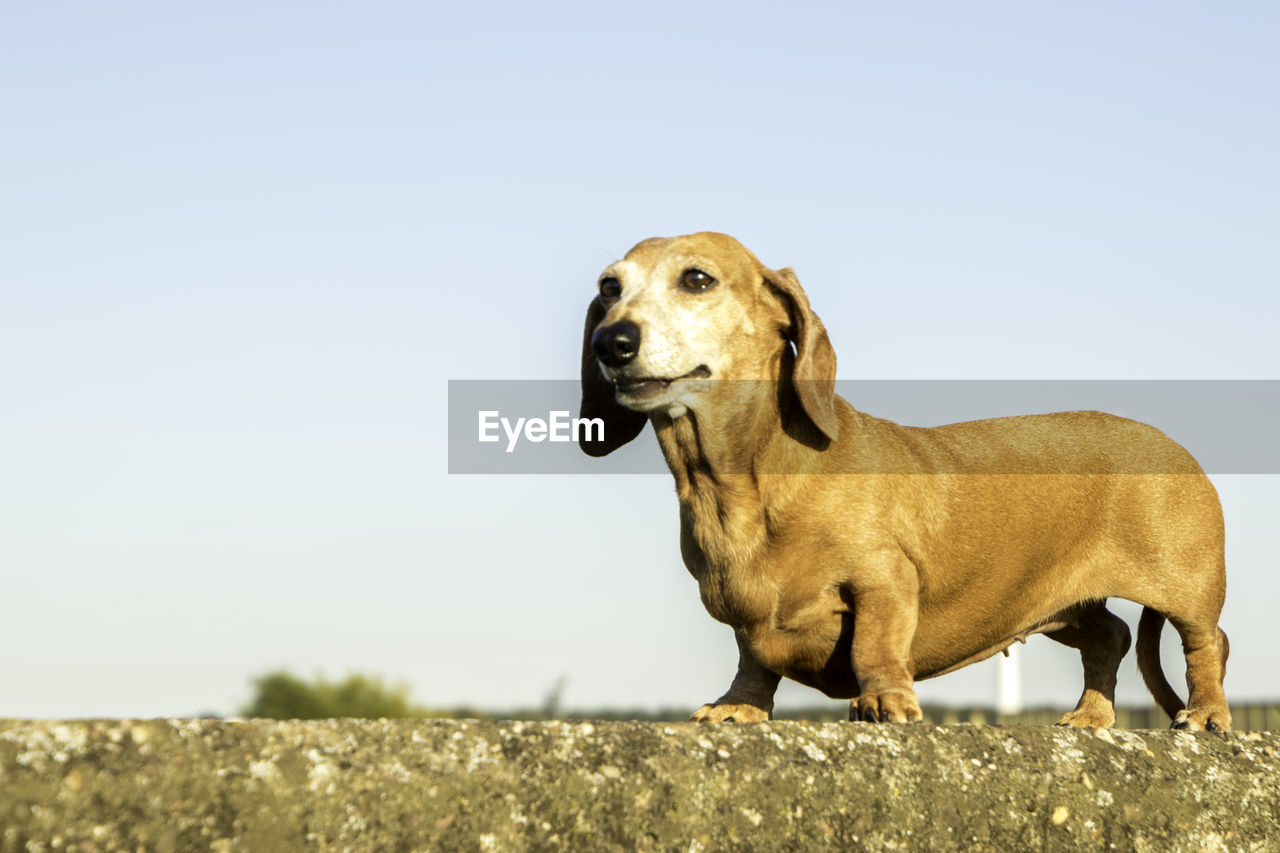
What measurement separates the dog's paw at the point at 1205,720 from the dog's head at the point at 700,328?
2.27m

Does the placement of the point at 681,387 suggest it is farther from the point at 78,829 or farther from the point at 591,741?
the point at 78,829

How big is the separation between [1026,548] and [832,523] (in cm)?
129

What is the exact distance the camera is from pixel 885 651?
530cm

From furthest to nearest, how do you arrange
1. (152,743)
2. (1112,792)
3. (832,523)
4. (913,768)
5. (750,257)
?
(750,257) → (832,523) → (1112,792) → (913,768) → (152,743)

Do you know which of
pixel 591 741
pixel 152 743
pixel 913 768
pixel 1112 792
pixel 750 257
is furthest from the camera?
pixel 750 257

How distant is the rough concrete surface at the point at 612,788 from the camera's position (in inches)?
108

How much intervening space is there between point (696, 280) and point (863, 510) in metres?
1.20

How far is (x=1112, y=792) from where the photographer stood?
3.88 meters

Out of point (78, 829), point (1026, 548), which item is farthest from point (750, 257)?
point (78, 829)

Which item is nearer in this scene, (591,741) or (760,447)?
(591,741)

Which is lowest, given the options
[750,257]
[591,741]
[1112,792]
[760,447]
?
[1112,792]

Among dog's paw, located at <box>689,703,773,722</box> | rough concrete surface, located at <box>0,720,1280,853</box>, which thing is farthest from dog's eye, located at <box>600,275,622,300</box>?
rough concrete surface, located at <box>0,720,1280,853</box>

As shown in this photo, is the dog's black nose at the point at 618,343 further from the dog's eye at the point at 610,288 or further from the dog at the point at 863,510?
the dog's eye at the point at 610,288

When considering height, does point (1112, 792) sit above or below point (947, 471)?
below
